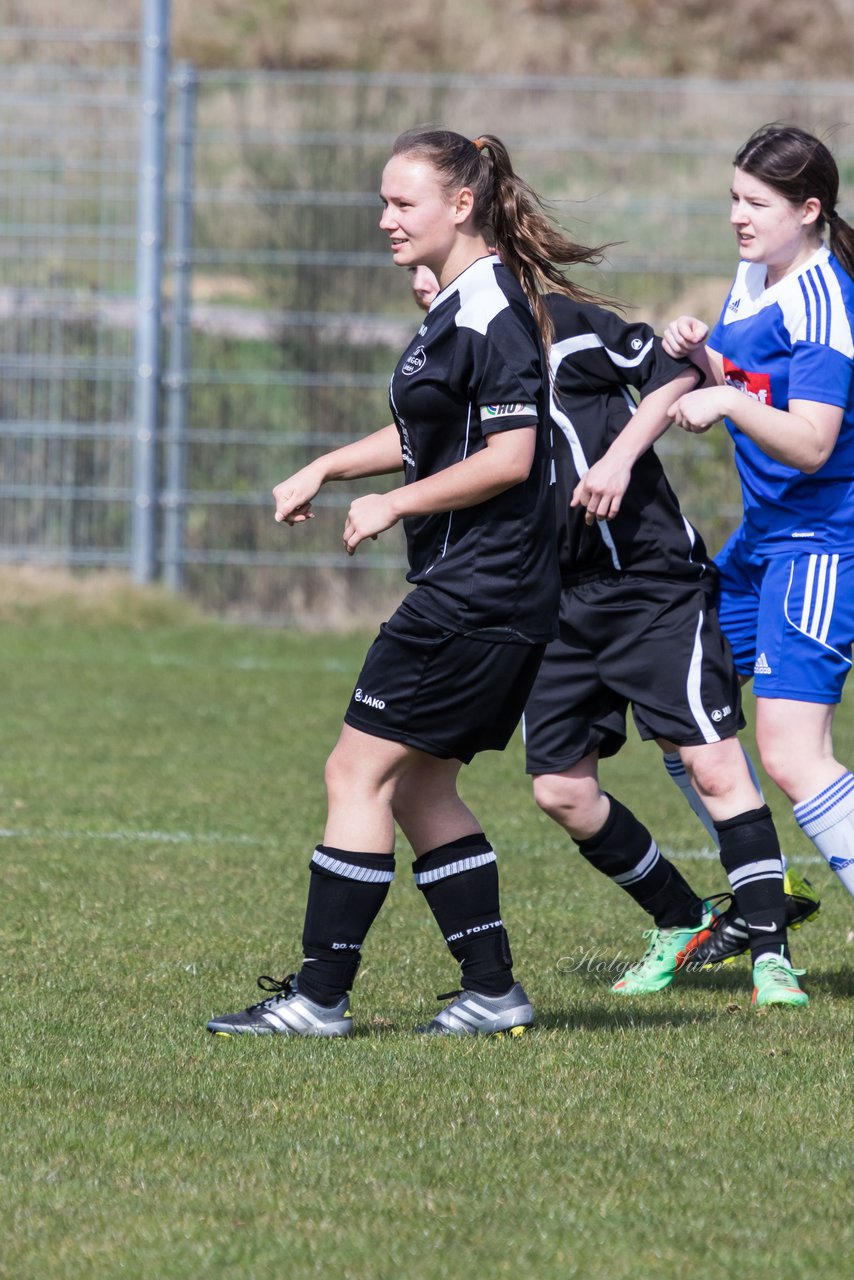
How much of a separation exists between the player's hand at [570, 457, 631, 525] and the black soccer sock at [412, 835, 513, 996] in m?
0.79

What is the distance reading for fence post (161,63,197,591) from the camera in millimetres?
12898

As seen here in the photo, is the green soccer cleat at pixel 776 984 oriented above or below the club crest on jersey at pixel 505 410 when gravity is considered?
below

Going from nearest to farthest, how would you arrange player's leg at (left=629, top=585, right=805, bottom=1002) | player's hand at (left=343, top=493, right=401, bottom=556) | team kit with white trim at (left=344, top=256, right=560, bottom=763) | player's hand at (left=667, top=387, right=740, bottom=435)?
player's hand at (left=343, top=493, right=401, bottom=556), team kit with white trim at (left=344, top=256, right=560, bottom=763), player's hand at (left=667, top=387, right=740, bottom=435), player's leg at (left=629, top=585, right=805, bottom=1002)

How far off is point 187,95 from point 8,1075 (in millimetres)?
10200

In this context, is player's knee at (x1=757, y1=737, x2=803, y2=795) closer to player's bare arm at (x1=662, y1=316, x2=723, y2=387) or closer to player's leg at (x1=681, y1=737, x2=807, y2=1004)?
player's leg at (x1=681, y1=737, x2=807, y2=1004)

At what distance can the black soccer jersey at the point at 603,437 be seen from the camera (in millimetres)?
4766

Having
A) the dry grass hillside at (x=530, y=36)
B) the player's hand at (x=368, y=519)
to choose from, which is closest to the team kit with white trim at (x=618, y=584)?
the player's hand at (x=368, y=519)

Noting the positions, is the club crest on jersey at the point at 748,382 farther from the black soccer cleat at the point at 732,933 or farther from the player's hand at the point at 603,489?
the black soccer cleat at the point at 732,933

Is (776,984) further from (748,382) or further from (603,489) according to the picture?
(748,382)

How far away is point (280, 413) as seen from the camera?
42.7 feet

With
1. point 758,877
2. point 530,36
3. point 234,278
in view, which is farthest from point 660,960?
point 530,36

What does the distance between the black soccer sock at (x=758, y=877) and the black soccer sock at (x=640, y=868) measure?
1.08 feet

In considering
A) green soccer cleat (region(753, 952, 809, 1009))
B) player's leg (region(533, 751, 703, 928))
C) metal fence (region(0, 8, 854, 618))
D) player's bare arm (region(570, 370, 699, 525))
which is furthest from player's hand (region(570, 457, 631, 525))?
metal fence (region(0, 8, 854, 618))

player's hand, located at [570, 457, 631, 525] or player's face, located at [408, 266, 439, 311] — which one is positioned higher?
player's face, located at [408, 266, 439, 311]
